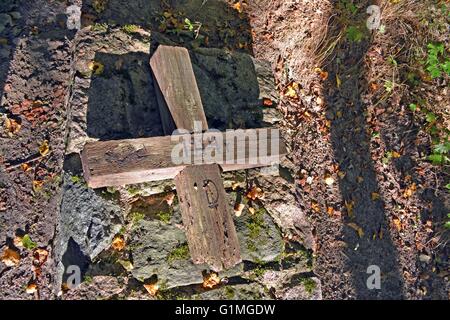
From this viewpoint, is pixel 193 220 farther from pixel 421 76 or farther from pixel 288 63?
pixel 421 76

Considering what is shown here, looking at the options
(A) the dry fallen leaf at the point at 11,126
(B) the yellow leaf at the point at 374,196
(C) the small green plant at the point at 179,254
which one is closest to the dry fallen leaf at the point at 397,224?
(B) the yellow leaf at the point at 374,196

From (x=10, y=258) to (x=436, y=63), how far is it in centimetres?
454

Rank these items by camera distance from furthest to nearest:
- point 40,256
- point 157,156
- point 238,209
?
point 40,256 < point 238,209 < point 157,156

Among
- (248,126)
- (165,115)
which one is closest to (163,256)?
(165,115)

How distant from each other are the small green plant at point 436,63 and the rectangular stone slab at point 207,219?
3.06 metres

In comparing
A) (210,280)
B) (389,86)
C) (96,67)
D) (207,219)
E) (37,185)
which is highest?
(389,86)

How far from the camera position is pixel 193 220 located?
2729 mm

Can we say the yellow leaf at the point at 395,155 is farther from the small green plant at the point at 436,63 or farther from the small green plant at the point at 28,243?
the small green plant at the point at 28,243

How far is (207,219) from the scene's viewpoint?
2729 mm

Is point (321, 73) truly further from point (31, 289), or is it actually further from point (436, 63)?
point (31, 289)

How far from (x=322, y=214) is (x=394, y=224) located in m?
0.77

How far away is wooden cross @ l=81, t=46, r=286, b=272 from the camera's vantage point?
8.74 feet

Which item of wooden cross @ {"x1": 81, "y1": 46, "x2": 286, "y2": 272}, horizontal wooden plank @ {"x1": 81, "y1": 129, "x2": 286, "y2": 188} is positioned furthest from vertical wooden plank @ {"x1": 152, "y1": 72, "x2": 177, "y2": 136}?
horizontal wooden plank @ {"x1": 81, "y1": 129, "x2": 286, "y2": 188}

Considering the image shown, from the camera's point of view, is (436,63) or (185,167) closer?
(185,167)
